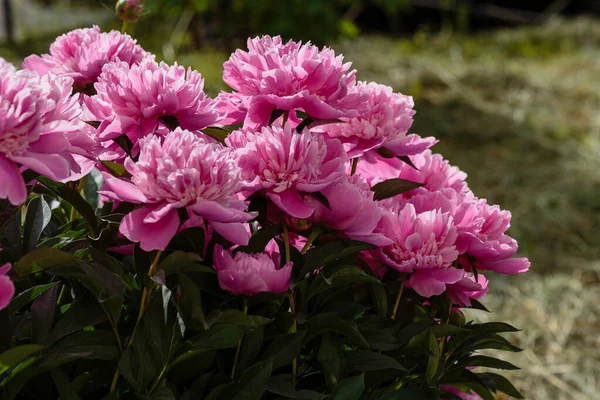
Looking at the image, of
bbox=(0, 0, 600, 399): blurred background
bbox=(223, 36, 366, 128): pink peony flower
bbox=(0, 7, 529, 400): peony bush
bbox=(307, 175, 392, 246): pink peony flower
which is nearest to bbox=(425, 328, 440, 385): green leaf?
bbox=(0, 7, 529, 400): peony bush

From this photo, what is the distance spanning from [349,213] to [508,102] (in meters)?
3.30

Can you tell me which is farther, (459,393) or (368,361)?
(459,393)

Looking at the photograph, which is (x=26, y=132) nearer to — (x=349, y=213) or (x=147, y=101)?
(x=147, y=101)

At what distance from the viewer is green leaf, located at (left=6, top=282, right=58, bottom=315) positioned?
0.67m

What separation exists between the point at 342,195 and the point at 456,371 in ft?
0.86

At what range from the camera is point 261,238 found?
68 centimetres

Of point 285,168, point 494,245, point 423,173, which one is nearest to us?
point 285,168

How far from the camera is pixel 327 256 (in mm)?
689

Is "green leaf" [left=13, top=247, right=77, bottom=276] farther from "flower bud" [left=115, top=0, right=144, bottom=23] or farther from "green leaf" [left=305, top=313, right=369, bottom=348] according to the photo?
"flower bud" [left=115, top=0, right=144, bottom=23]

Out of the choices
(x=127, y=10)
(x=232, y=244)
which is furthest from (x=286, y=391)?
(x=127, y=10)

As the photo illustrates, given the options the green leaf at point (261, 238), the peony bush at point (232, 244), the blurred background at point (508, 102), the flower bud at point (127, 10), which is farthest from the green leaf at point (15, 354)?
the blurred background at point (508, 102)

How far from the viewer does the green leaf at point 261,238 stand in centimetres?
68

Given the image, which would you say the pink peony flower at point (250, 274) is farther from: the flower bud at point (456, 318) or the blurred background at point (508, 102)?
the blurred background at point (508, 102)

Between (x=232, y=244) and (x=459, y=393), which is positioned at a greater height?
(x=232, y=244)
